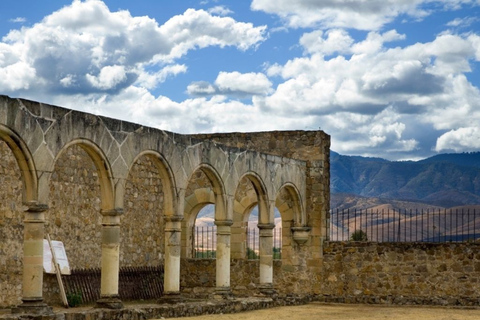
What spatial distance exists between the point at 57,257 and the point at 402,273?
830 cm

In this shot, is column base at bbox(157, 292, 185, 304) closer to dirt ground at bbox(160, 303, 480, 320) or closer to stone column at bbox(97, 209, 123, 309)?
dirt ground at bbox(160, 303, 480, 320)

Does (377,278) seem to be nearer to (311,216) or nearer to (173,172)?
(311,216)

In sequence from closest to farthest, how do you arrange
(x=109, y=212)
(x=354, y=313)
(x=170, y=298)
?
1. (x=109, y=212)
2. (x=170, y=298)
3. (x=354, y=313)

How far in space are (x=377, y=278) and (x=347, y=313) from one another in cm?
346

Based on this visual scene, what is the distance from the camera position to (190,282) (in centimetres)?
2225

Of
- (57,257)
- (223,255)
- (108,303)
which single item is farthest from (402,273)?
(108,303)

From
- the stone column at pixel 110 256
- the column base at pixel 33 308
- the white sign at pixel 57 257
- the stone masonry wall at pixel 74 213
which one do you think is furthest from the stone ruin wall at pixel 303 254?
the column base at pixel 33 308

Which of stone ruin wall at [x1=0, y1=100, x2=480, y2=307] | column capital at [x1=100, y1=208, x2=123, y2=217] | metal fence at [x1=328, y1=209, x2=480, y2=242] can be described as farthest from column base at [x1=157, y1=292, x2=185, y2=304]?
metal fence at [x1=328, y1=209, x2=480, y2=242]

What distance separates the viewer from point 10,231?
52.9 ft

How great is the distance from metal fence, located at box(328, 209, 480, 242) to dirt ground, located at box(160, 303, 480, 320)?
5.16ft

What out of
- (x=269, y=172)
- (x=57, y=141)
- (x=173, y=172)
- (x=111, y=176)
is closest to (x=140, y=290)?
(x=269, y=172)

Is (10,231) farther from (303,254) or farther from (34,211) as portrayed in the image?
(303,254)

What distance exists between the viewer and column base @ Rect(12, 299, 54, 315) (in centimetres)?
1230

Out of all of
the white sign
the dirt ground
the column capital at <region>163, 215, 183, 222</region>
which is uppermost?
the column capital at <region>163, 215, 183, 222</region>
